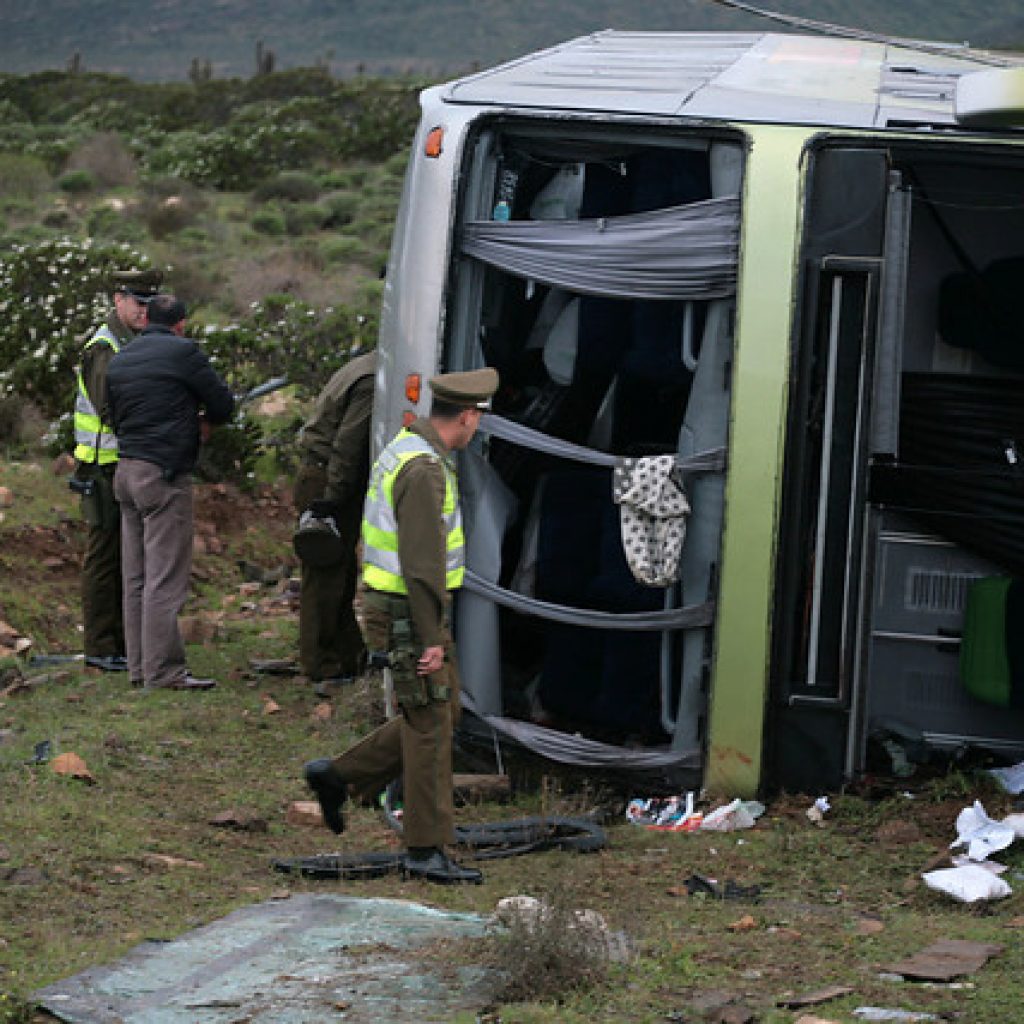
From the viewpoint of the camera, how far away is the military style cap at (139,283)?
889 cm

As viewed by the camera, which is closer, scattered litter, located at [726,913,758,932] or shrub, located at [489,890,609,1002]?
shrub, located at [489,890,609,1002]

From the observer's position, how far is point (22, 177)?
93.7ft

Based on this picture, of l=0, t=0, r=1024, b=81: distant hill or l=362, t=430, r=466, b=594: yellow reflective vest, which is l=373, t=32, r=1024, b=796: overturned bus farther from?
l=0, t=0, r=1024, b=81: distant hill

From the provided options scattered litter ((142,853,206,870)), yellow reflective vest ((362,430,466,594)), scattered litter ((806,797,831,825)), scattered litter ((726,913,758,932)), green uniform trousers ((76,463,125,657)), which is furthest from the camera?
green uniform trousers ((76,463,125,657))

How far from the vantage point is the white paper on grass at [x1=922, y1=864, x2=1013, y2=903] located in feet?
19.0

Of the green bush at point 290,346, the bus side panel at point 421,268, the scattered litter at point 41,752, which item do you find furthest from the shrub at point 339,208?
the bus side panel at point 421,268

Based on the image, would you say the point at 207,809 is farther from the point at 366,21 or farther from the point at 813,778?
the point at 366,21

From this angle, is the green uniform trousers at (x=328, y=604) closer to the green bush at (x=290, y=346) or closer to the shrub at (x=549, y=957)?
the shrub at (x=549, y=957)

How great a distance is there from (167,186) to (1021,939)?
24.4 meters

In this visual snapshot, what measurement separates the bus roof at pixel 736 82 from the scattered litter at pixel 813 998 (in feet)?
9.93

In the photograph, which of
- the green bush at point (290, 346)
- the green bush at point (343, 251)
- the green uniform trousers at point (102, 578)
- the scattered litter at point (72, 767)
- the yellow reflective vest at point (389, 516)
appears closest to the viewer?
the yellow reflective vest at point (389, 516)

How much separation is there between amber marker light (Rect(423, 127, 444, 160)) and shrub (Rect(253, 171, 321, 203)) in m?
22.5

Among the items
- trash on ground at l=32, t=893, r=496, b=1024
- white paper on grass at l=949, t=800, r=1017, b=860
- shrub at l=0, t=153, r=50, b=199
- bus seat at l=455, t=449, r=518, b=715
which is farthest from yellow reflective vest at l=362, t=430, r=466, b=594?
shrub at l=0, t=153, r=50, b=199

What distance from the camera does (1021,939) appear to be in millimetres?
5207
